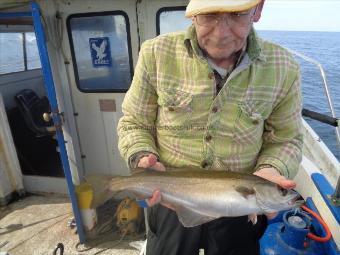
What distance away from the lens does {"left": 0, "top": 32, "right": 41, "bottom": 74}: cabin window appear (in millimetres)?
7352

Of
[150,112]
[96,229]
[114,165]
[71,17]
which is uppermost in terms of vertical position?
[71,17]

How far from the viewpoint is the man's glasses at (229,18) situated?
1884mm

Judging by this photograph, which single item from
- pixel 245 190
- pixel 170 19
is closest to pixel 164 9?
pixel 170 19

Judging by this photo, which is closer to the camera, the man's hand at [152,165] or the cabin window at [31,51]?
the man's hand at [152,165]

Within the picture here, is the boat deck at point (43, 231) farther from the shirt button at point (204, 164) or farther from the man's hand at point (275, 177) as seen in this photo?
the man's hand at point (275, 177)

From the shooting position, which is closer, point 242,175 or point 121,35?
point 242,175

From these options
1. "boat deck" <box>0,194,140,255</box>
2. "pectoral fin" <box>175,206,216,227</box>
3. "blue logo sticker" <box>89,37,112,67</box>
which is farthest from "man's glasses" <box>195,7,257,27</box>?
"boat deck" <box>0,194,140,255</box>

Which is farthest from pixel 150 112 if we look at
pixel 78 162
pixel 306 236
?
pixel 78 162

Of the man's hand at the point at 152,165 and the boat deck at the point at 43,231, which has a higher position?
the man's hand at the point at 152,165

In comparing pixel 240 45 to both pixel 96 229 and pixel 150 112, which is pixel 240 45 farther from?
pixel 96 229

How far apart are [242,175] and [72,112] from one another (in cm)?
362

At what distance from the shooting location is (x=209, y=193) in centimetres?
219

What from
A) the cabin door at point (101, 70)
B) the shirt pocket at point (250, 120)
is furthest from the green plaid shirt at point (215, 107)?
the cabin door at point (101, 70)

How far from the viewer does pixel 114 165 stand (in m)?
5.30
